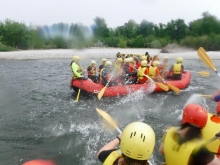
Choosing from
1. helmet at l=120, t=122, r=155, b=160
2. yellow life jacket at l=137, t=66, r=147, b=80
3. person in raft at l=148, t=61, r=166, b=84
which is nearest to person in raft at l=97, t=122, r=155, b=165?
Result: helmet at l=120, t=122, r=155, b=160

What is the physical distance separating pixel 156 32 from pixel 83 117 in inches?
115

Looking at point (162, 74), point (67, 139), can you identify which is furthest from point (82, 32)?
point (162, 74)

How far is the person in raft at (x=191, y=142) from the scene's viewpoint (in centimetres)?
203

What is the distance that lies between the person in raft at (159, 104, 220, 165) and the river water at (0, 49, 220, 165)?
285cm

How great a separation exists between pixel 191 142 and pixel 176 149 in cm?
17

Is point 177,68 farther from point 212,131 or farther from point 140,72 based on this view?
point 212,131

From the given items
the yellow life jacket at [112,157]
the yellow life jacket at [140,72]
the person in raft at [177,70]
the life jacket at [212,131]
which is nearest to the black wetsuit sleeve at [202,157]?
the life jacket at [212,131]

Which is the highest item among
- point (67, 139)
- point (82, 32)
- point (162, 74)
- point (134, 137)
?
point (82, 32)

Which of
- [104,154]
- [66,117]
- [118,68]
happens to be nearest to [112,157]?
[104,154]

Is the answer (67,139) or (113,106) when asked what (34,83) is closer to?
(113,106)

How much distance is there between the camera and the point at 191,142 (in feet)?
6.95

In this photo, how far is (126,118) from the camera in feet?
24.3

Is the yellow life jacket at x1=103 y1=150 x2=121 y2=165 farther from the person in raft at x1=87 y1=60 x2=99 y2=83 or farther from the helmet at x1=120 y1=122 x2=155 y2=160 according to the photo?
the person in raft at x1=87 y1=60 x2=99 y2=83

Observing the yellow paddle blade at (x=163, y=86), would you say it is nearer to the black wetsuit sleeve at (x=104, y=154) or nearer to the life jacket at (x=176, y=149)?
the life jacket at (x=176, y=149)
